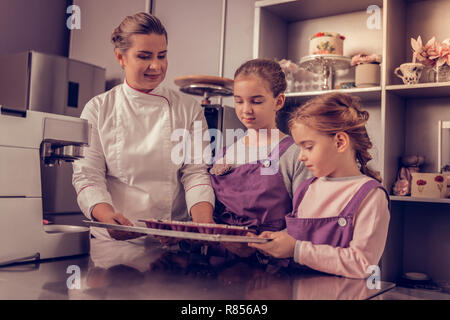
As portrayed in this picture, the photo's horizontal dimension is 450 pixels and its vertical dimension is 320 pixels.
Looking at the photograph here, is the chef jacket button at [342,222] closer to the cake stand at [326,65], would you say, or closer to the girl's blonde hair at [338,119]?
the girl's blonde hair at [338,119]

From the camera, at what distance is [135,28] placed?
1.28 m

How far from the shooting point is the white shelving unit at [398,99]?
81.4 inches

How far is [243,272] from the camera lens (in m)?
0.84

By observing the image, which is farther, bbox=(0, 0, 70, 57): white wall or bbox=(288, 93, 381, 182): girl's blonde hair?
bbox=(0, 0, 70, 57): white wall

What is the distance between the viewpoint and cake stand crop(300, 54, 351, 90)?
2229mm

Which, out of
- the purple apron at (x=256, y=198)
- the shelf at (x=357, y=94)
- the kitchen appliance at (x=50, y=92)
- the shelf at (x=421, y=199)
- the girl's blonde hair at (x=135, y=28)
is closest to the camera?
the purple apron at (x=256, y=198)

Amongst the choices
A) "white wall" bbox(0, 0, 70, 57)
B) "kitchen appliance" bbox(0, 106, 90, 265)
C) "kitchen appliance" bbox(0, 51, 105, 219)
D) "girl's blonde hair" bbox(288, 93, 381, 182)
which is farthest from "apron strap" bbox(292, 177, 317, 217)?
"white wall" bbox(0, 0, 70, 57)

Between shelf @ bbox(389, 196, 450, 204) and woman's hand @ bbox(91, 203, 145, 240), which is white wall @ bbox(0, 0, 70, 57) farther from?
shelf @ bbox(389, 196, 450, 204)

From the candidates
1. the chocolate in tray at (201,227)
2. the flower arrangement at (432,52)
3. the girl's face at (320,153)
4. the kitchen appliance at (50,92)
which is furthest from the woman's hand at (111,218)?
the kitchen appliance at (50,92)

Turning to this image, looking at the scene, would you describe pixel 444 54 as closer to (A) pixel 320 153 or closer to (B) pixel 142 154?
(A) pixel 320 153

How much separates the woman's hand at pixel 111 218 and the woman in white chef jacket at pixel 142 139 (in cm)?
11

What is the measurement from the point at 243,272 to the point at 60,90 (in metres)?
2.36

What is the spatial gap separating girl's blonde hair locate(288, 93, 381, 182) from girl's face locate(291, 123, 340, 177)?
0.02 metres

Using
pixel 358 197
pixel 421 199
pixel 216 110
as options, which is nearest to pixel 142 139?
pixel 358 197
